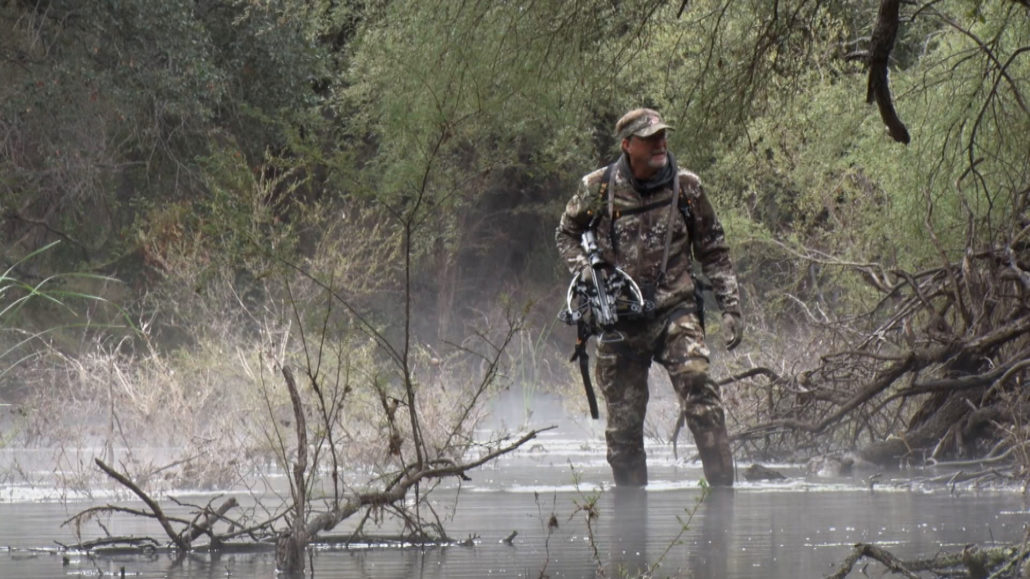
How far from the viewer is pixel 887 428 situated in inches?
522

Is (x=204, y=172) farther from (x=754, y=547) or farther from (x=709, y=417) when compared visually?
(x=754, y=547)

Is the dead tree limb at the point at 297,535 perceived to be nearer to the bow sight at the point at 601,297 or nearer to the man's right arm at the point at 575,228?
the bow sight at the point at 601,297

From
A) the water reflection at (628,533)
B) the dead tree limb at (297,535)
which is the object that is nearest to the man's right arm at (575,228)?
the water reflection at (628,533)

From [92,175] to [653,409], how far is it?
869 centimetres

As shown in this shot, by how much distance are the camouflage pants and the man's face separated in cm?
85

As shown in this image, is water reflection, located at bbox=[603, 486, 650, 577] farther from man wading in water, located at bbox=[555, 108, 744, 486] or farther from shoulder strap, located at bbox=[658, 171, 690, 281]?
shoulder strap, located at bbox=[658, 171, 690, 281]

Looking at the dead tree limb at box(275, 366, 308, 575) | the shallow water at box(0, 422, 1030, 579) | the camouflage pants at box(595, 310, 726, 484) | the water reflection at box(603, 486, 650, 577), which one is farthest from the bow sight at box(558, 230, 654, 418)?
the dead tree limb at box(275, 366, 308, 575)

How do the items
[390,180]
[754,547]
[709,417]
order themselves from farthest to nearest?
[390,180] → [709,417] → [754,547]

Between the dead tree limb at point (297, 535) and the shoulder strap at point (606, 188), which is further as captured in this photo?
the shoulder strap at point (606, 188)

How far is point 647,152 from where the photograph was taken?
9.94 metres

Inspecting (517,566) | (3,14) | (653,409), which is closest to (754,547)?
(517,566)

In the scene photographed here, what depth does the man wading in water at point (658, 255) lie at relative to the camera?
10078 mm

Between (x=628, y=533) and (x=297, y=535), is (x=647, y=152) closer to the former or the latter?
(x=628, y=533)

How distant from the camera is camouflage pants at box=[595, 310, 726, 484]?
33.8 ft
